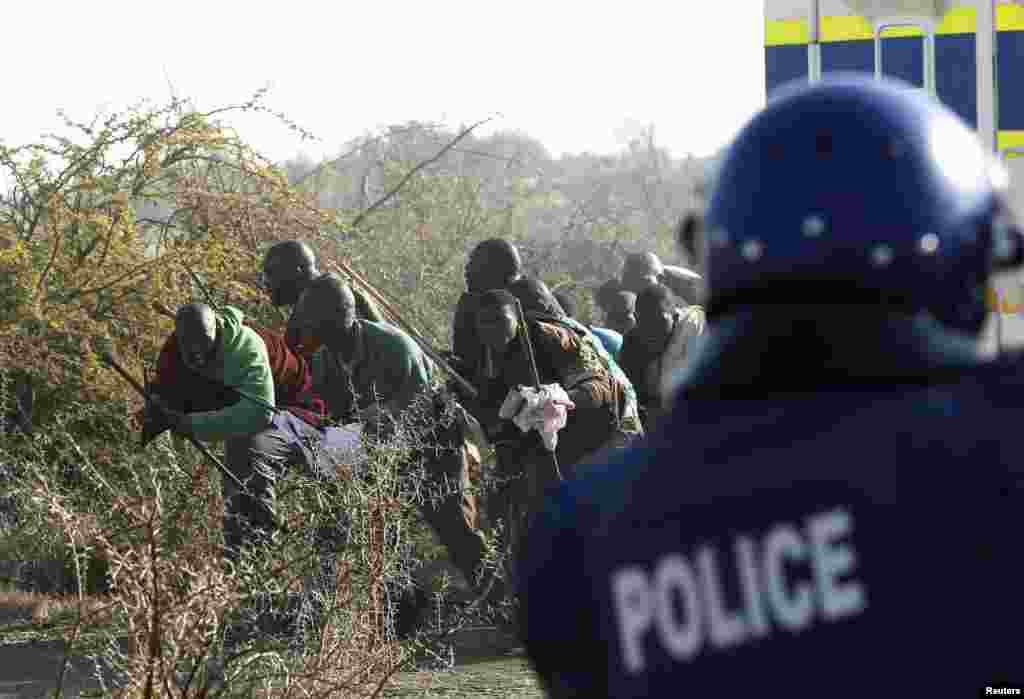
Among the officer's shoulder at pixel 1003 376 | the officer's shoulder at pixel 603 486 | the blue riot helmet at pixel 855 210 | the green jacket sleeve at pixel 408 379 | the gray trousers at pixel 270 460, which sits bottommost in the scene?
the gray trousers at pixel 270 460

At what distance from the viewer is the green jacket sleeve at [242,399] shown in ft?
25.0

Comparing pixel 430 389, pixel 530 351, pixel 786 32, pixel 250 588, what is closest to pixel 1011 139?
pixel 786 32

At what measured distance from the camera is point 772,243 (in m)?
1.59

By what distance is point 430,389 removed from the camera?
760cm

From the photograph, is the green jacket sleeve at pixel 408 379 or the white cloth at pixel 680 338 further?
the white cloth at pixel 680 338

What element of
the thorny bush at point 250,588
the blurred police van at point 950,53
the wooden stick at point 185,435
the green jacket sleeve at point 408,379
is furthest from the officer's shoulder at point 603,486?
the green jacket sleeve at point 408,379

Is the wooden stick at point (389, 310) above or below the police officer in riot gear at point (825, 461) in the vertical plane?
below

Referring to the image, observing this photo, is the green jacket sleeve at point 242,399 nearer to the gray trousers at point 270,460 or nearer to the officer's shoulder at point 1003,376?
the gray trousers at point 270,460

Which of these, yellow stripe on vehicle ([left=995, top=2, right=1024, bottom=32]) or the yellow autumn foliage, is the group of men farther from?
yellow stripe on vehicle ([left=995, top=2, right=1024, bottom=32])

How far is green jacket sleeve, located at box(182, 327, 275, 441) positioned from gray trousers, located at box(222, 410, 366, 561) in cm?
5

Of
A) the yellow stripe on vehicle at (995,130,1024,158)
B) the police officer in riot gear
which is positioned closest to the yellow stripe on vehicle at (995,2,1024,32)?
the yellow stripe on vehicle at (995,130,1024,158)

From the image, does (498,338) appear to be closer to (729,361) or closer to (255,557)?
(255,557)

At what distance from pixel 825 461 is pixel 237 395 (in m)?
6.33

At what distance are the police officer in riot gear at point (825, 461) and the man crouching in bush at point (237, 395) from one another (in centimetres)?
561
